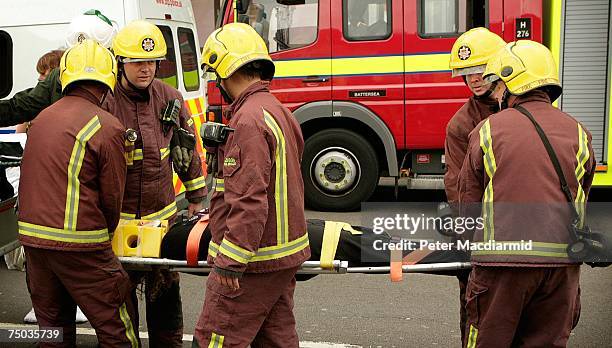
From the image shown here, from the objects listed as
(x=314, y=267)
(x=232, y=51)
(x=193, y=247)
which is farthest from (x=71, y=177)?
(x=314, y=267)

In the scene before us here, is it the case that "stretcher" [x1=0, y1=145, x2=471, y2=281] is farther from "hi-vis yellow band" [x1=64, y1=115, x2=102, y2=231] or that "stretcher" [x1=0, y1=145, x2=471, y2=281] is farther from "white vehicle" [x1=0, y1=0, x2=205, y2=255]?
"white vehicle" [x1=0, y1=0, x2=205, y2=255]

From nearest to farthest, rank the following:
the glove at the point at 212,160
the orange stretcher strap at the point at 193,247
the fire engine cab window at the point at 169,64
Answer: the glove at the point at 212,160, the orange stretcher strap at the point at 193,247, the fire engine cab window at the point at 169,64

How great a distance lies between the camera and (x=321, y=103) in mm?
8766

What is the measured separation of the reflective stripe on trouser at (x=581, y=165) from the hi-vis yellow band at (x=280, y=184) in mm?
1206

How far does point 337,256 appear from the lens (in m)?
3.74

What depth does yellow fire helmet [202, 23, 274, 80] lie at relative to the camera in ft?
10.9

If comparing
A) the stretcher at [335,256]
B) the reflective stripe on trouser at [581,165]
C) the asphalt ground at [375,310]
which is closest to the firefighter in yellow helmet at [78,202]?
the stretcher at [335,256]

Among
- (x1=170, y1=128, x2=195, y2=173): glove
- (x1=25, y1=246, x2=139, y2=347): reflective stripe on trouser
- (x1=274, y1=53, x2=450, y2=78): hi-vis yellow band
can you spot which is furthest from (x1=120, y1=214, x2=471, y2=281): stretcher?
(x1=274, y1=53, x2=450, y2=78): hi-vis yellow band

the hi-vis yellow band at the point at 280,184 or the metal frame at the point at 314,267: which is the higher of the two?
the hi-vis yellow band at the point at 280,184

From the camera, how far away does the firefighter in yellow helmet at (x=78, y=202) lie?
11.9 feet

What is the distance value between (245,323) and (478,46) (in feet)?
6.93

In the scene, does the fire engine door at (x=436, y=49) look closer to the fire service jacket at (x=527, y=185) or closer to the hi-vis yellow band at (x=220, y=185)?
Answer: the fire service jacket at (x=527, y=185)

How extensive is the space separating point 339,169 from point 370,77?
1.09m

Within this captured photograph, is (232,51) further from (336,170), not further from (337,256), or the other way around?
(336,170)
